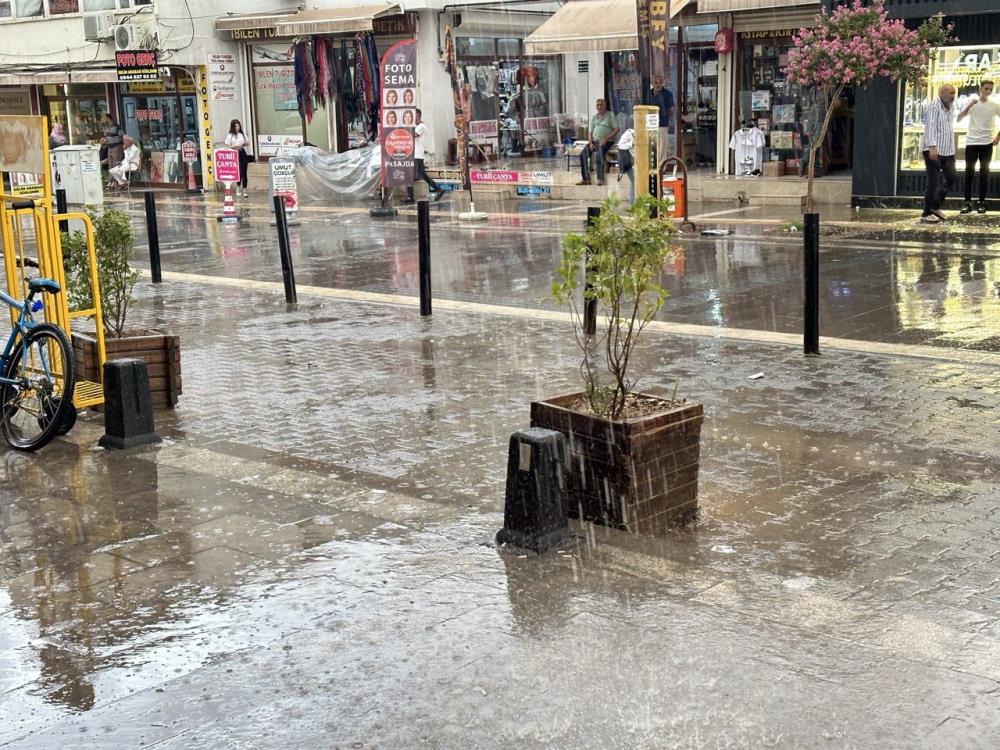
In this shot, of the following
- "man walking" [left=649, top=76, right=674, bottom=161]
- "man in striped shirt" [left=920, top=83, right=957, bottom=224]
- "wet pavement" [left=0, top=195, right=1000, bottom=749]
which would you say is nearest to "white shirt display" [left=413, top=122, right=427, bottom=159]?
"man walking" [left=649, top=76, right=674, bottom=161]

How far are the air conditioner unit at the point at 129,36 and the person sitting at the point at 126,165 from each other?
257cm

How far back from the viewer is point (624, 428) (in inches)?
231

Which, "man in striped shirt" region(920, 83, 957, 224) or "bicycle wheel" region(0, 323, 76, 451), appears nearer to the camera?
"bicycle wheel" region(0, 323, 76, 451)

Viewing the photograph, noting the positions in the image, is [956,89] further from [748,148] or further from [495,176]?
[495,176]

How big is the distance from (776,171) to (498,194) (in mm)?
5558

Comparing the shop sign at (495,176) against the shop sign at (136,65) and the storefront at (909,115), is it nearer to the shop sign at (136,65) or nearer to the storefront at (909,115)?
the storefront at (909,115)

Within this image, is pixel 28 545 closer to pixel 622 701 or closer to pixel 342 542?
pixel 342 542

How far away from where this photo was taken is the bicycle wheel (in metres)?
7.66

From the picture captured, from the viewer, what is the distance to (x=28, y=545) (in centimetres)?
616

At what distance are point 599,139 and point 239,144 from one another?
31.2 ft

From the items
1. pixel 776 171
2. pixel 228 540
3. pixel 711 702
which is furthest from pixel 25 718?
pixel 776 171

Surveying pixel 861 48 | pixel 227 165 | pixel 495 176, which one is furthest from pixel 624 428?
pixel 227 165

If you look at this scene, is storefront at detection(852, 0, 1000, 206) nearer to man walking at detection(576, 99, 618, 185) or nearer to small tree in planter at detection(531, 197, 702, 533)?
man walking at detection(576, 99, 618, 185)

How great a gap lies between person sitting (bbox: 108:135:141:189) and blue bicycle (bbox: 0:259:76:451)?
24724 millimetres
